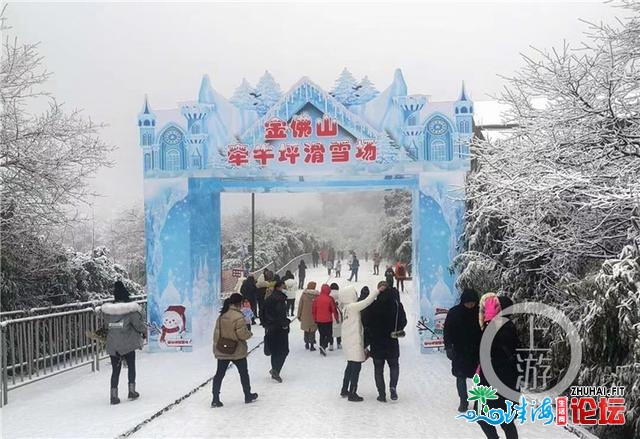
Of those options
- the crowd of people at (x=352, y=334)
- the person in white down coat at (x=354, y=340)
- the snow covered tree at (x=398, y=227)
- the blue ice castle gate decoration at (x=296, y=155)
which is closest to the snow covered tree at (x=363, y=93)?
the blue ice castle gate decoration at (x=296, y=155)

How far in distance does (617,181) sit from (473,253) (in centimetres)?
560

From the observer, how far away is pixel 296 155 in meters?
15.3

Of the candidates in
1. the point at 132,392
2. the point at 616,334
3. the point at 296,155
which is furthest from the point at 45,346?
the point at 616,334

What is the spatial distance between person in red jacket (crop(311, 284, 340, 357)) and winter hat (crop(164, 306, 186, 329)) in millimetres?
3229

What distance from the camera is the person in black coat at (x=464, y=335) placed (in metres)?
7.75

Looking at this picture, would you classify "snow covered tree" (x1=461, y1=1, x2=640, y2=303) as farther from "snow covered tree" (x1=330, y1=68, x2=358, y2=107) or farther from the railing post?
the railing post

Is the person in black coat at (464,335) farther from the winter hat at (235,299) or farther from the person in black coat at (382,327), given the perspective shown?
the winter hat at (235,299)

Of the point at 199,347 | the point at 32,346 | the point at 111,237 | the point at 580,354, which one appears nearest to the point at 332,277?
the point at 199,347

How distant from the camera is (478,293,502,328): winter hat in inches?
323

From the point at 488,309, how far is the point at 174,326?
30.8 ft

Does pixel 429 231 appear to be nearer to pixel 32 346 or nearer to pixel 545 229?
pixel 545 229

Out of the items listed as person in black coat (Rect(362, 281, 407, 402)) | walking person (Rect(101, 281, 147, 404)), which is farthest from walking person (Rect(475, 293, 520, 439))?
walking person (Rect(101, 281, 147, 404))

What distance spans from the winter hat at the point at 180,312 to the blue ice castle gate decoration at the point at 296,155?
2 centimetres

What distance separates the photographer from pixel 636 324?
6.84 m
